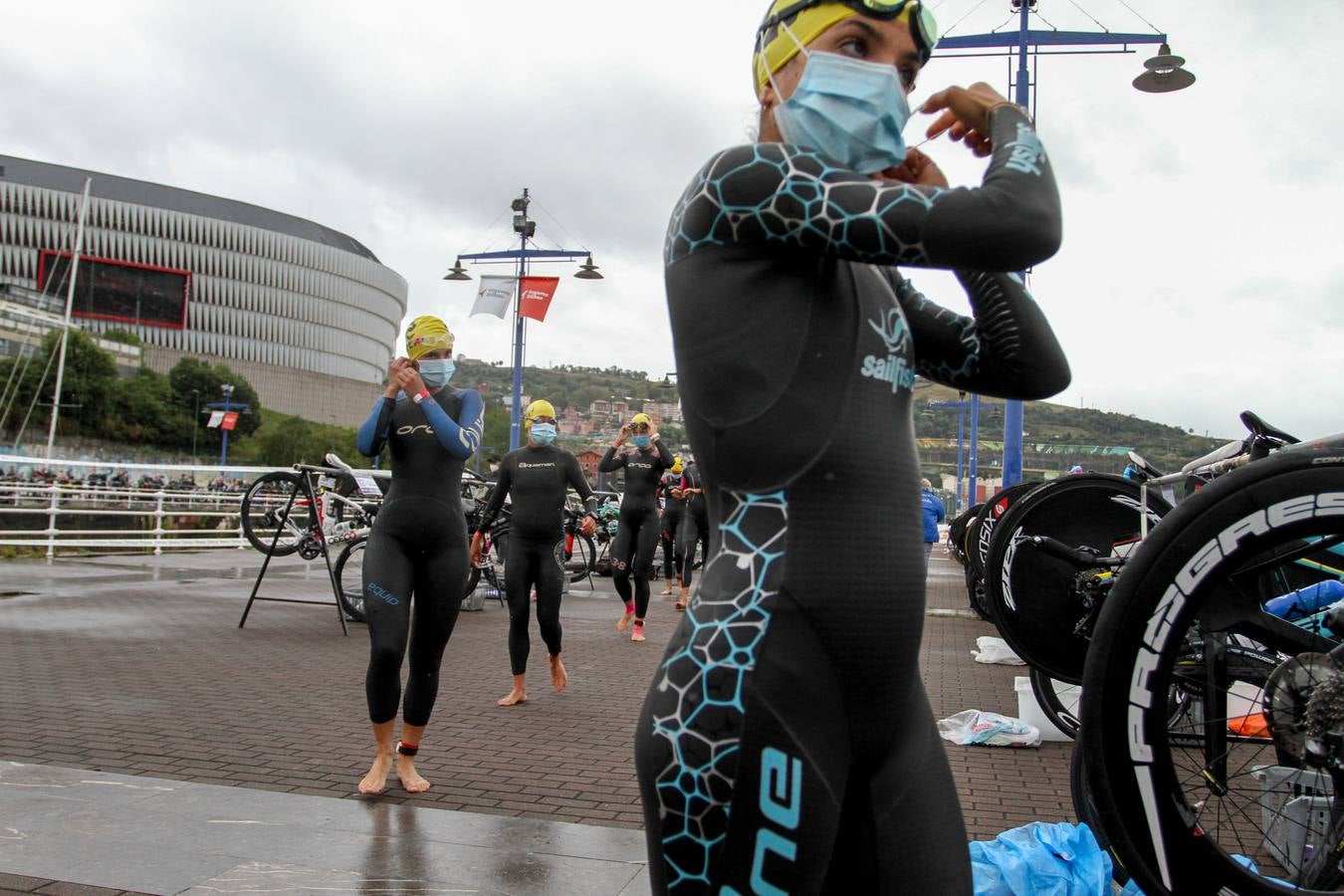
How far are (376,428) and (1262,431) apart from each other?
162 inches

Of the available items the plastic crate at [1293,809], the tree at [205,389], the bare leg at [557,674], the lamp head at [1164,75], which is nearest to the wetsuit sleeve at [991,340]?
the plastic crate at [1293,809]

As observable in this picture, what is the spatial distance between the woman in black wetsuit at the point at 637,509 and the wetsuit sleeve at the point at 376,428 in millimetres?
6420

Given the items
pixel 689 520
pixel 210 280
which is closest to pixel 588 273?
pixel 689 520

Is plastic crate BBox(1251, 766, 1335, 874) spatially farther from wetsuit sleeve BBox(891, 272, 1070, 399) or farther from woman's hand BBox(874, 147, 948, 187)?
woman's hand BBox(874, 147, 948, 187)

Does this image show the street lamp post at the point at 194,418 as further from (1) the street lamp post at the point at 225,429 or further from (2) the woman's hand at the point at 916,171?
(2) the woman's hand at the point at 916,171

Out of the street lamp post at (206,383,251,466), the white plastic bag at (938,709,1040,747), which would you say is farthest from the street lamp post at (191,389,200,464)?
the white plastic bag at (938,709,1040,747)

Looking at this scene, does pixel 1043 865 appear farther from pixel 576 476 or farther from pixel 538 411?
pixel 538 411

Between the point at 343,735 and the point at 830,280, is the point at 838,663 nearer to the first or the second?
the point at 830,280

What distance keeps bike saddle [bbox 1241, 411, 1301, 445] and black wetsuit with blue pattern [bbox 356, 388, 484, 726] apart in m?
3.64

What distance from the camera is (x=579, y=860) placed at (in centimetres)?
417

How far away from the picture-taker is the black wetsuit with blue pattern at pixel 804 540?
1.59 m

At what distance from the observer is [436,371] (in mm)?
6168

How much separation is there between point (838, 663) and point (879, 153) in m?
0.84

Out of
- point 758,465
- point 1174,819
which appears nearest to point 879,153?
point 758,465
